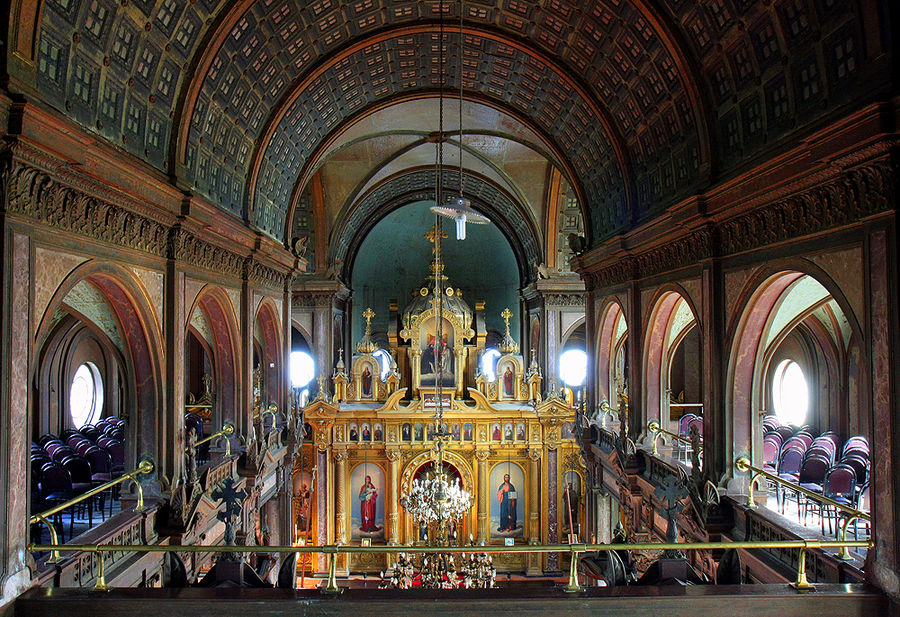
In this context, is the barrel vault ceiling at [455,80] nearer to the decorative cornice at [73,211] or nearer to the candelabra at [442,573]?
the decorative cornice at [73,211]

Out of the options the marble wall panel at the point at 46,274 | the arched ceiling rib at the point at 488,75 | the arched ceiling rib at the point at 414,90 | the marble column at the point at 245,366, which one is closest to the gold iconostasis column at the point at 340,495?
the marble column at the point at 245,366

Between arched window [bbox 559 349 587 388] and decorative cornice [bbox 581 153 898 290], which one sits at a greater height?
decorative cornice [bbox 581 153 898 290]

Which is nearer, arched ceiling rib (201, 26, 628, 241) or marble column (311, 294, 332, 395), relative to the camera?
arched ceiling rib (201, 26, 628, 241)

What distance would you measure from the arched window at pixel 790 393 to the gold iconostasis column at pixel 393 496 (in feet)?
42.4

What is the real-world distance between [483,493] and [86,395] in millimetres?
14992

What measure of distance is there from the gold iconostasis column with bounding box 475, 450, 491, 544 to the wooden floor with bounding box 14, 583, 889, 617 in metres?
15.2

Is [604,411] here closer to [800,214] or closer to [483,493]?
[483,493]

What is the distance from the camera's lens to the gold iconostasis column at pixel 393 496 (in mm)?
20359

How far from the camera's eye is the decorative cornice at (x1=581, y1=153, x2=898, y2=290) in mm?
5996

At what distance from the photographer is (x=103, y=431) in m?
17.8

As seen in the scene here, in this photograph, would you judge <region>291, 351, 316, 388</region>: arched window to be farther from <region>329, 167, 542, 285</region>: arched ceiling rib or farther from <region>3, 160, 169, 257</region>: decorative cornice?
<region>3, 160, 169, 257</region>: decorative cornice

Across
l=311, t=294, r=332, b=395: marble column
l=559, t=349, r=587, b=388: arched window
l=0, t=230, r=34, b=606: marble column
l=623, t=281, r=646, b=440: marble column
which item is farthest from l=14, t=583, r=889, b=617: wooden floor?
l=559, t=349, r=587, b=388: arched window

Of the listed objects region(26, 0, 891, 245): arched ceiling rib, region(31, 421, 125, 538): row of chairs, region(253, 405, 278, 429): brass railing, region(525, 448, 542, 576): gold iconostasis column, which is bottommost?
region(525, 448, 542, 576): gold iconostasis column

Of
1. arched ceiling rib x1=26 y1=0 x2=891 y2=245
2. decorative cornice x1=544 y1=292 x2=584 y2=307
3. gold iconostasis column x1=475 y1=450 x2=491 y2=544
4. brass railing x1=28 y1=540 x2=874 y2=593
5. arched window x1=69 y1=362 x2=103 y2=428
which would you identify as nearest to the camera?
brass railing x1=28 y1=540 x2=874 y2=593
